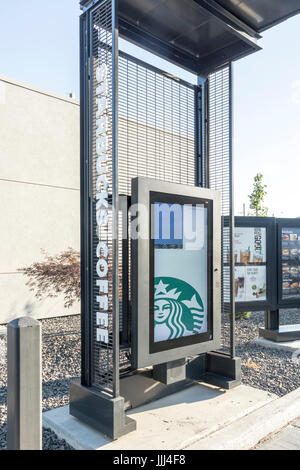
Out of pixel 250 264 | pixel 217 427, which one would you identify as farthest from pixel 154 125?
pixel 250 264

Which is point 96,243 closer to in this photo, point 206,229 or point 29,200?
point 206,229

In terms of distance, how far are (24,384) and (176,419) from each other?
1768 mm

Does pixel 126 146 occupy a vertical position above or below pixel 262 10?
below

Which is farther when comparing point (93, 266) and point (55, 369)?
point (55, 369)

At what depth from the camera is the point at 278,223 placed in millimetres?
6133

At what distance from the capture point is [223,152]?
4.18m

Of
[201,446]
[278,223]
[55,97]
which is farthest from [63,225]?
[201,446]

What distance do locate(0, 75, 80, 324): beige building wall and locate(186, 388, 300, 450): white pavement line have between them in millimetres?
6424

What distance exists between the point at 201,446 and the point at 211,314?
132 cm

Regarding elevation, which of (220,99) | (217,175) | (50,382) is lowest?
(50,382)

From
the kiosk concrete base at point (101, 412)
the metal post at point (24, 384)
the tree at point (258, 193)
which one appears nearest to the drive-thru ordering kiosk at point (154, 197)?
the kiosk concrete base at point (101, 412)

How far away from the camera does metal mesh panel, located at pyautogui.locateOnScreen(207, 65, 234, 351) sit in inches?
161

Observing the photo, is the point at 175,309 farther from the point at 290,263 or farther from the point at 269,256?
the point at 290,263

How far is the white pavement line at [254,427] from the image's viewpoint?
2.77 metres
